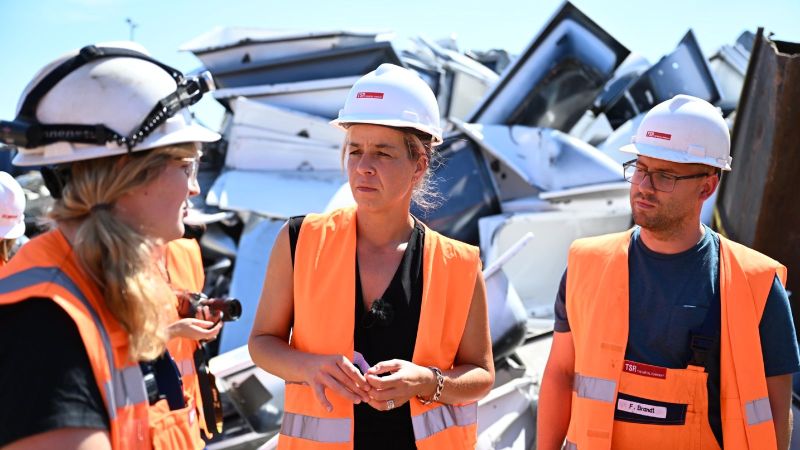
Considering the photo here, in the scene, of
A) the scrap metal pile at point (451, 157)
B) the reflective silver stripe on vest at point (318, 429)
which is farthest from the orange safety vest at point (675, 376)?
the scrap metal pile at point (451, 157)

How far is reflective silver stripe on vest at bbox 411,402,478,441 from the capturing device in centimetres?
184

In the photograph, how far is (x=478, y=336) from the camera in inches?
79.2

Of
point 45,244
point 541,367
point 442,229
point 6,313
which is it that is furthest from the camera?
point 442,229

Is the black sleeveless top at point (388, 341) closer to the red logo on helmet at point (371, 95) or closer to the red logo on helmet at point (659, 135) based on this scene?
the red logo on helmet at point (371, 95)

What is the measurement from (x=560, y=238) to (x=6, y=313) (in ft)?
15.1

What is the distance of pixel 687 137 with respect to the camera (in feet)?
7.17

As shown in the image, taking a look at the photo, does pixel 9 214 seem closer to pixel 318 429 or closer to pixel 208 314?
pixel 208 314

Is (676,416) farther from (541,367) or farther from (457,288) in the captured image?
(541,367)

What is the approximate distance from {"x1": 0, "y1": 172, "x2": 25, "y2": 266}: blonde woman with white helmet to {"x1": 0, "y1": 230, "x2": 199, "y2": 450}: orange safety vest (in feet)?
7.13

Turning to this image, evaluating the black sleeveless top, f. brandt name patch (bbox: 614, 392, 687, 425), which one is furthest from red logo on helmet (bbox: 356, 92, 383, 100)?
f. brandt name patch (bbox: 614, 392, 687, 425)

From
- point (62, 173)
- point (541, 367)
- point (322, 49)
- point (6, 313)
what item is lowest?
point (541, 367)

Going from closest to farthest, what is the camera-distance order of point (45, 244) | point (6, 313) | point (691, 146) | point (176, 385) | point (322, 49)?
point (6, 313)
point (45, 244)
point (176, 385)
point (691, 146)
point (322, 49)

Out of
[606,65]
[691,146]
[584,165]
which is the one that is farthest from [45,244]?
[606,65]

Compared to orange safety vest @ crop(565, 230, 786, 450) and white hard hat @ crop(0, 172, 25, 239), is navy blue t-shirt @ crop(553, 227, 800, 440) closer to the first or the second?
orange safety vest @ crop(565, 230, 786, 450)
